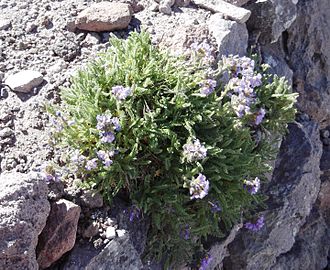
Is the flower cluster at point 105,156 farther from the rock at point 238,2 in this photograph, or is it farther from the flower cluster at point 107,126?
the rock at point 238,2

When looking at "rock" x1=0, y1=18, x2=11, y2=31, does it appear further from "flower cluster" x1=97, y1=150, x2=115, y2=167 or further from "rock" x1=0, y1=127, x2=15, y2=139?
"flower cluster" x1=97, y1=150, x2=115, y2=167

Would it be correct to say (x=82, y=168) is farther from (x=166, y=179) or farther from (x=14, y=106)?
(x=14, y=106)

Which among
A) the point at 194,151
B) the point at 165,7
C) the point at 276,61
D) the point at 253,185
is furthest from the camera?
the point at 276,61

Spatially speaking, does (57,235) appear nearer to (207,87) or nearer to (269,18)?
(207,87)

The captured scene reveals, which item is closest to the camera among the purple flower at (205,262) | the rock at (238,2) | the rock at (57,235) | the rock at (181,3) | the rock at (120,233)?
the rock at (57,235)

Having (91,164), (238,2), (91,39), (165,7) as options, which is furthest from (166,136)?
(238,2)

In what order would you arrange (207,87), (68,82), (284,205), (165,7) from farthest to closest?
(284,205), (165,7), (68,82), (207,87)

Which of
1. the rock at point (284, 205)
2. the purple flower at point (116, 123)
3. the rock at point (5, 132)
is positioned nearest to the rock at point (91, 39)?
the rock at point (5, 132)
